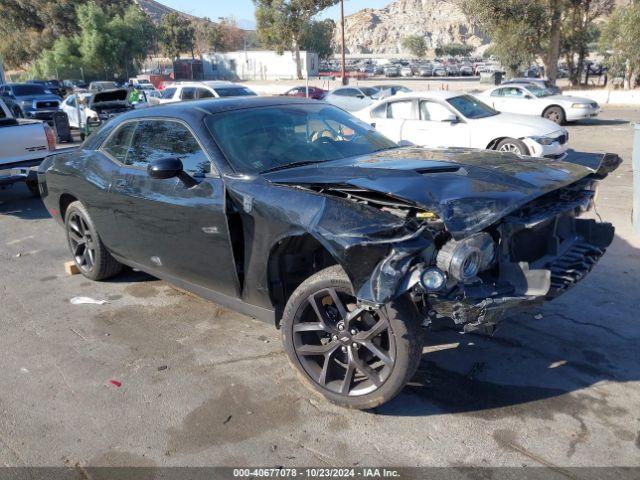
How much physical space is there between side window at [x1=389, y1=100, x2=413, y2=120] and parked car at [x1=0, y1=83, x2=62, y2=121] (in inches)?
566

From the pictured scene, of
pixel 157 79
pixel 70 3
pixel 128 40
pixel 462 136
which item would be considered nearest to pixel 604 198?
pixel 462 136

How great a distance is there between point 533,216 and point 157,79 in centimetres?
4709

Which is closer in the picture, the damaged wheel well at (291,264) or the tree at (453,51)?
the damaged wheel well at (291,264)

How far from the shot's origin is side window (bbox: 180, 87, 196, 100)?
58.8 ft

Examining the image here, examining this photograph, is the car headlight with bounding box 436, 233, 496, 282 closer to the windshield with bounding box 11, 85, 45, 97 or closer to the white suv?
the white suv

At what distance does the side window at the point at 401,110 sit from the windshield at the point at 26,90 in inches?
776

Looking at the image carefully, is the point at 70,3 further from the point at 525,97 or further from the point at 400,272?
the point at 400,272

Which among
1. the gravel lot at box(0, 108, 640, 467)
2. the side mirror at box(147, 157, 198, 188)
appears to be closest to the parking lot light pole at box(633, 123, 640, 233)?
the gravel lot at box(0, 108, 640, 467)

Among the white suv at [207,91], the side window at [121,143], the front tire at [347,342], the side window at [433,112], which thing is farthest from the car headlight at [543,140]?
the white suv at [207,91]

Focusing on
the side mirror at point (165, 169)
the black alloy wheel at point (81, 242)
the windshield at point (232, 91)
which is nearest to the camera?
the side mirror at point (165, 169)

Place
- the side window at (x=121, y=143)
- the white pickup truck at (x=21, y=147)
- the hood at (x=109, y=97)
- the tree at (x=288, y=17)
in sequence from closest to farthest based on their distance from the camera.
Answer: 1. the side window at (x=121, y=143)
2. the white pickup truck at (x=21, y=147)
3. the hood at (x=109, y=97)
4. the tree at (x=288, y=17)

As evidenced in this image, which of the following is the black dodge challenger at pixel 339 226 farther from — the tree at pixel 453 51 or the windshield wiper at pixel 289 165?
the tree at pixel 453 51

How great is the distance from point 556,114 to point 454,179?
60.2ft

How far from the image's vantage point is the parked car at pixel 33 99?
21203 millimetres
